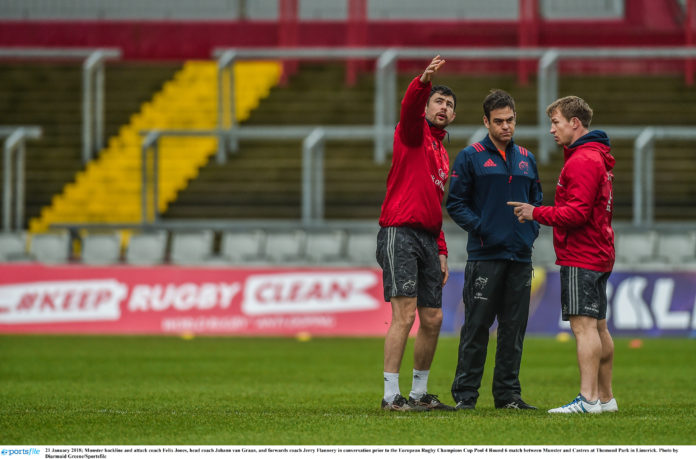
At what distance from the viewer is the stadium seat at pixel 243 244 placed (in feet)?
61.1

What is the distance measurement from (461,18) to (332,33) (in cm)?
297

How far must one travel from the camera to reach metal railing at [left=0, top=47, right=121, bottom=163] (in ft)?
70.2

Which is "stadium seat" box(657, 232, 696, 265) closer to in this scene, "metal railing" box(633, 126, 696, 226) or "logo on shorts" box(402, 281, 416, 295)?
"metal railing" box(633, 126, 696, 226)

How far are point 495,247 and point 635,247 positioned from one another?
31.8 ft

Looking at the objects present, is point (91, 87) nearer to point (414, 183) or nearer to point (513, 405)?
point (414, 183)

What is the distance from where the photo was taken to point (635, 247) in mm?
17672

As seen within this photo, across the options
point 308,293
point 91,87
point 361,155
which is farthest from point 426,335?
point 91,87

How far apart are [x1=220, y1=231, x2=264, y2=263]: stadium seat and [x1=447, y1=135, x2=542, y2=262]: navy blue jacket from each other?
1028 centimetres

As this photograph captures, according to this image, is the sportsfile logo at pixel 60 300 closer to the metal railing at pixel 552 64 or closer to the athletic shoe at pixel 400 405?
the metal railing at pixel 552 64

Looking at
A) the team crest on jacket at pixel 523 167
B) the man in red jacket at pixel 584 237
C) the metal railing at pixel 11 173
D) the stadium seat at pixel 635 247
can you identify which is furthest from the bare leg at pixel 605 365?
the metal railing at pixel 11 173

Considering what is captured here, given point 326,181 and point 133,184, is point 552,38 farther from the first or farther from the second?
point 133,184
